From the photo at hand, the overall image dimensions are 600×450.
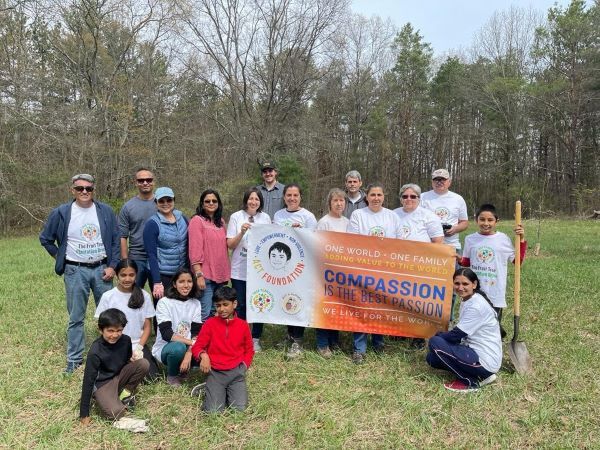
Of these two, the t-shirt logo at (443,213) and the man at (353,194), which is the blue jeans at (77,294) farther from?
the t-shirt logo at (443,213)

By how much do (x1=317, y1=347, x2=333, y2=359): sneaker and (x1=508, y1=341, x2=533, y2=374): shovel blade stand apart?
6.30ft

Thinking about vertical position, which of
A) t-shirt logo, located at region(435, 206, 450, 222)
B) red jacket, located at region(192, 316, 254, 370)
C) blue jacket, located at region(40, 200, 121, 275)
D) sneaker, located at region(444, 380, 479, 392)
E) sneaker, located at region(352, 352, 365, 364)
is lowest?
sneaker, located at region(444, 380, 479, 392)

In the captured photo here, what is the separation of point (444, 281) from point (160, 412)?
3186 millimetres

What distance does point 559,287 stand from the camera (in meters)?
8.08

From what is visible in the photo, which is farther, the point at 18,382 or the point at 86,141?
the point at 86,141

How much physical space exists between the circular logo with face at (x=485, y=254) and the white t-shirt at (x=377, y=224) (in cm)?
92

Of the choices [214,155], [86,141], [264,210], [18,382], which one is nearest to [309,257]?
[264,210]

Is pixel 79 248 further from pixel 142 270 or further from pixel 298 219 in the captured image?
pixel 298 219

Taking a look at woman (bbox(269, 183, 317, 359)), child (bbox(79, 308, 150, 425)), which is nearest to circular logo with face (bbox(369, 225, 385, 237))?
woman (bbox(269, 183, 317, 359))

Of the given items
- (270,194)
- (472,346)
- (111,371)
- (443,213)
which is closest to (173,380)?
(111,371)

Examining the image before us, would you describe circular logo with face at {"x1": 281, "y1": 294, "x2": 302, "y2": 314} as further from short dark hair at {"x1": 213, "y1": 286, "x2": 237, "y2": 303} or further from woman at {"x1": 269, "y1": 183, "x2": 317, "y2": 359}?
short dark hair at {"x1": 213, "y1": 286, "x2": 237, "y2": 303}

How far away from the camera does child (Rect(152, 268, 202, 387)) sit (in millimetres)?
4359

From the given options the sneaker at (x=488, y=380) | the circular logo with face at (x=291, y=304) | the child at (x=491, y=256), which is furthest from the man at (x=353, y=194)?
the sneaker at (x=488, y=380)

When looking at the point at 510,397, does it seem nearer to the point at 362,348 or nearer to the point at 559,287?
the point at 362,348
